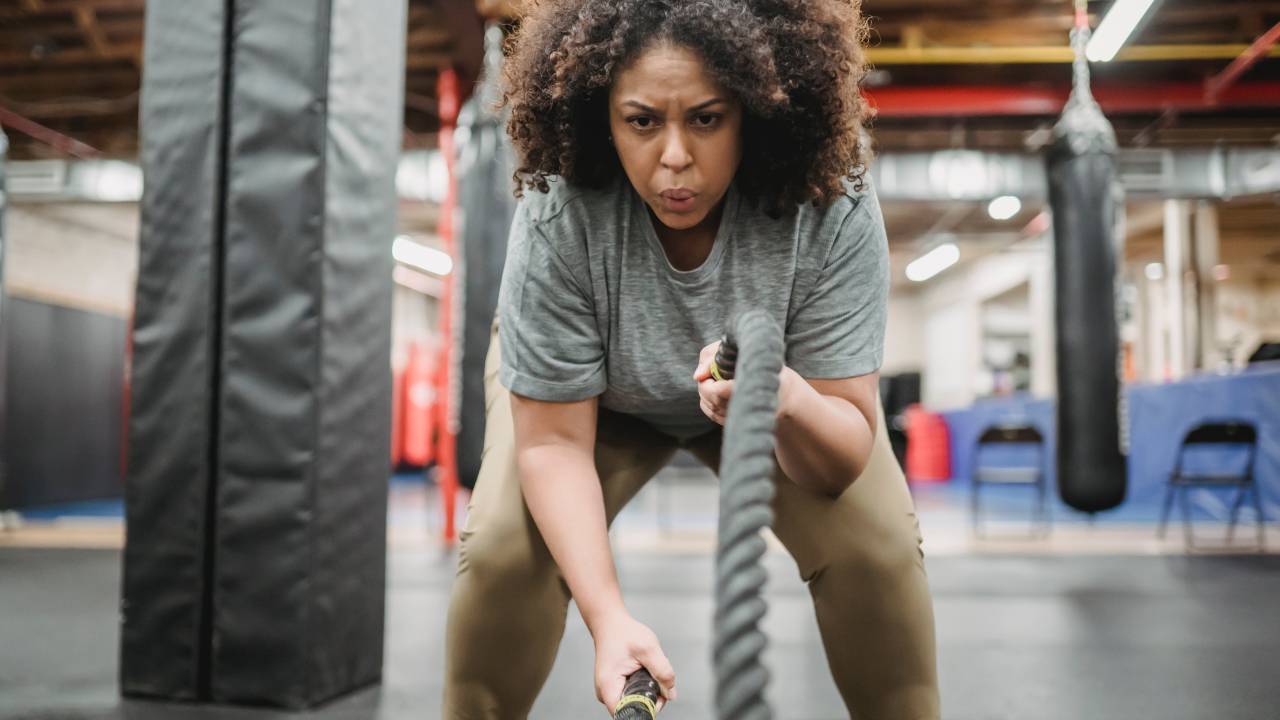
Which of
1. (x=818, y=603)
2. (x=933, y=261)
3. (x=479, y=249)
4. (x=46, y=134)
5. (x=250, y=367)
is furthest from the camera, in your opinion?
(x=933, y=261)

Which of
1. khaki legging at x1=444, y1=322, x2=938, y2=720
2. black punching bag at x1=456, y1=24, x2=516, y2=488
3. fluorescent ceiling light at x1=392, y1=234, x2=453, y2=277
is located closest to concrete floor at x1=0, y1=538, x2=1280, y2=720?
black punching bag at x1=456, y1=24, x2=516, y2=488

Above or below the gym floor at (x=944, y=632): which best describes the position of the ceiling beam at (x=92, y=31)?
above

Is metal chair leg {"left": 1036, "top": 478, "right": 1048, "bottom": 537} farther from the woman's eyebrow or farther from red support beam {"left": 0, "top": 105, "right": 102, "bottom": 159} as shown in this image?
red support beam {"left": 0, "top": 105, "right": 102, "bottom": 159}

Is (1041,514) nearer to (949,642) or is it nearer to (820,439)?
(949,642)

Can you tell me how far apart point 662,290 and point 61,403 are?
7.74m

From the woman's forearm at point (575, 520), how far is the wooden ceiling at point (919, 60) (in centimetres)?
474

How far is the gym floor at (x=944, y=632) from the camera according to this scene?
196 cm

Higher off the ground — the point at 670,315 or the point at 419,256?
the point at 419,256

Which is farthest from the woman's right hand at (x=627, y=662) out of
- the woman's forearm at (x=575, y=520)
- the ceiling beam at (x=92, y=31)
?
the ceiling beam at (x=92, y=31)

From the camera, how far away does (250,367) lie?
191 cm

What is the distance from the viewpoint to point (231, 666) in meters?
1.87

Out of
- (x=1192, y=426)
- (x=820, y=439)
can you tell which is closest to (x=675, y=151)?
(x=820, y=439)

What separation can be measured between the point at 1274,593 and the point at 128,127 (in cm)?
917

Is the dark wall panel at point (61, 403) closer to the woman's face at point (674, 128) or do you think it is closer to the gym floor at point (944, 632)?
the gym floor at point (944, 632)
